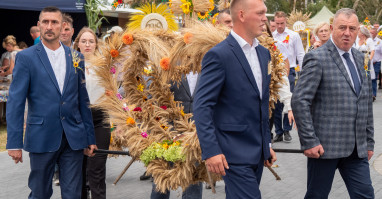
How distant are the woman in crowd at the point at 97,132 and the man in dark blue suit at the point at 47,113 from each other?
66cm

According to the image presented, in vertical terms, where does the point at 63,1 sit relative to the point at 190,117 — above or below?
above

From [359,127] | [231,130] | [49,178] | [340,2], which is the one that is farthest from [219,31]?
[340,2]

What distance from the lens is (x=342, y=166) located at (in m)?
4.42

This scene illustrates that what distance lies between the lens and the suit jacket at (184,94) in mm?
5109

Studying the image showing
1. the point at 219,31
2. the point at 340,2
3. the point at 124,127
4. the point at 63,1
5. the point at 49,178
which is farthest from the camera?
the point at 340,2

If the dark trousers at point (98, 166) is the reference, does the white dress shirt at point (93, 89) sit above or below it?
above

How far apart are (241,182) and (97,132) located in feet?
8.67

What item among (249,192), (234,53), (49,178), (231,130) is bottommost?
(49,178)

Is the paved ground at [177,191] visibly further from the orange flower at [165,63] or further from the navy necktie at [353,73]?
the navy necktie at [353,73]

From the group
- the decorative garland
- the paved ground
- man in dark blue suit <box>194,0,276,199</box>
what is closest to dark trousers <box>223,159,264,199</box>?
man in dark blue suit <box>194,0,276,199</box>

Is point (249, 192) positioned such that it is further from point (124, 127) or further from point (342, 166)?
point (124, 127)

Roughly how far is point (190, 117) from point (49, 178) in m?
1.34

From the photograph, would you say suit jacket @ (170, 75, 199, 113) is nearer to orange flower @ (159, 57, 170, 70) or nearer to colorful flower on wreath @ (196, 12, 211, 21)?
orange flower @ (159, 57, 170, 70)

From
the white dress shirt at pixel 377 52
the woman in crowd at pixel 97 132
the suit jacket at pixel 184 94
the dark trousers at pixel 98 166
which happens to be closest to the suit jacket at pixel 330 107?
the suit jacket at pixel 184 94
